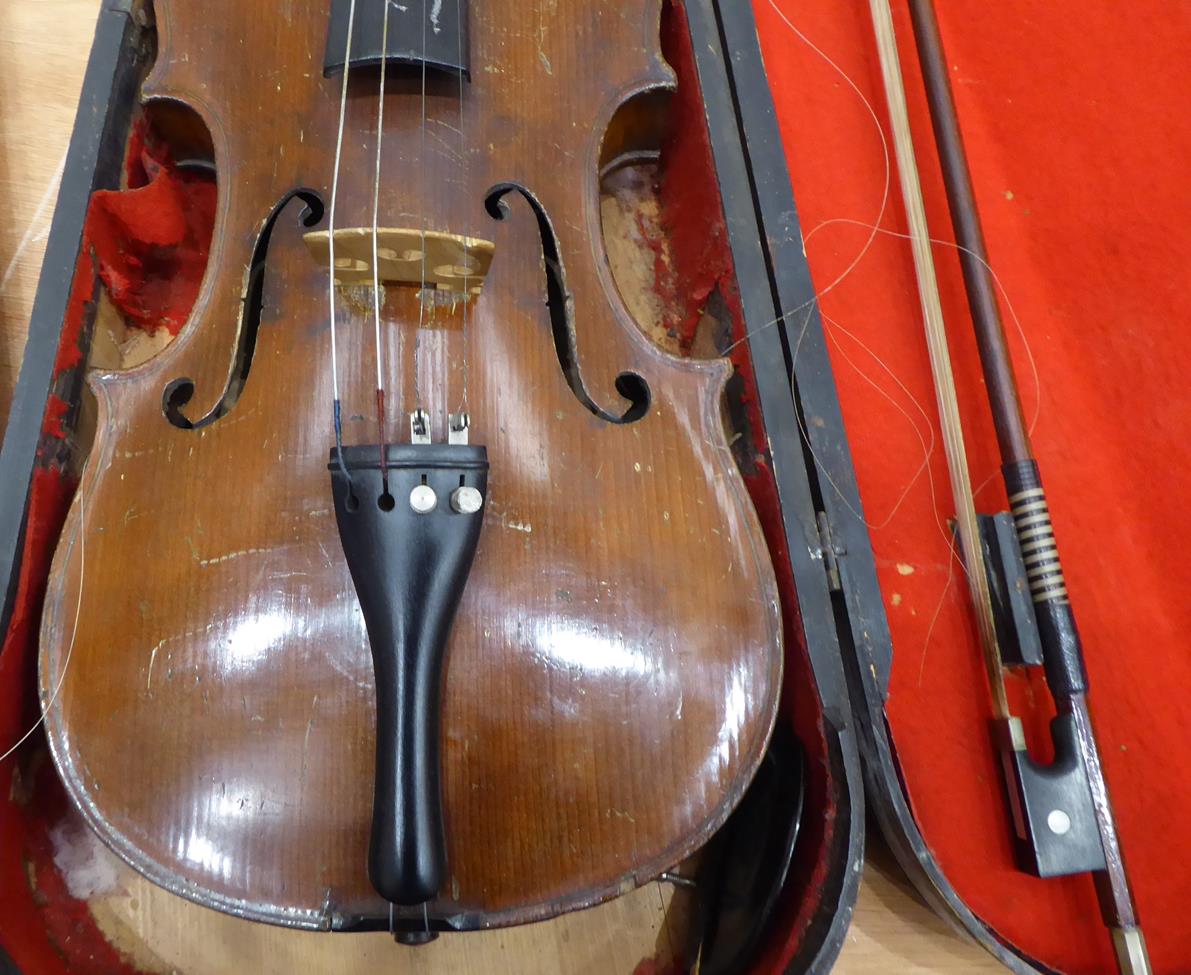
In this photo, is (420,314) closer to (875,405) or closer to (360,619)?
(360,619)

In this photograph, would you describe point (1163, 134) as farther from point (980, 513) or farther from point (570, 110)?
point (570, 110)

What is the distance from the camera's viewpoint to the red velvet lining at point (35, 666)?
0.81m

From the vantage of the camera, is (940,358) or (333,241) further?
(940,358)

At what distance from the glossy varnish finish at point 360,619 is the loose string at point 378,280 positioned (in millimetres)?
10

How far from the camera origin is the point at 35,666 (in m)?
0.83

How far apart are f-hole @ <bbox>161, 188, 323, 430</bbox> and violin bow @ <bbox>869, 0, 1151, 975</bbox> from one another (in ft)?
2.79

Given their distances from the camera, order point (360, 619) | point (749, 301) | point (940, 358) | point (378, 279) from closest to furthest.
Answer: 1. point (360, 619)
2. point (378, 279)
3. point (749, 301)
4. point (940, 358)

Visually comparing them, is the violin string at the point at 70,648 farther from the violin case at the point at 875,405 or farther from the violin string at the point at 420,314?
the violin string at the point at 420,314

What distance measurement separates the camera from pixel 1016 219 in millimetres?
1313

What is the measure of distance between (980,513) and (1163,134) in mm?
787

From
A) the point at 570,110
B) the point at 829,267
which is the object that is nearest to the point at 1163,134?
the point at 829,267

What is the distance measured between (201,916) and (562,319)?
0.77 m

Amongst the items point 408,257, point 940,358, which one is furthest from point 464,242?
point 940,358

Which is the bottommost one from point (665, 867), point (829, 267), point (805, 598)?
point (665, 867)
